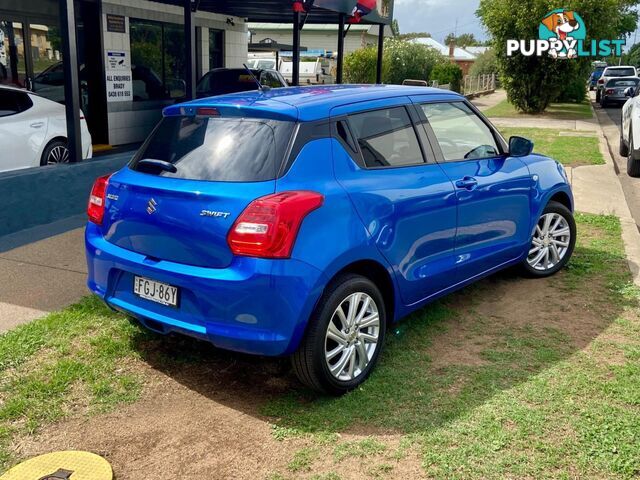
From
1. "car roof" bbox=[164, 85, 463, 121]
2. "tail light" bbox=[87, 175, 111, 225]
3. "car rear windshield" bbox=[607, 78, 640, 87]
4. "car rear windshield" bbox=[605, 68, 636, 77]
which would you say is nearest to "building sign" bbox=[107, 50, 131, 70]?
"car roof" bbox=[164, 85, 463, 121]

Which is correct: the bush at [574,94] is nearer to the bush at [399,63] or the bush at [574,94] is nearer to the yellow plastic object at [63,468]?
the bush at [399,63]

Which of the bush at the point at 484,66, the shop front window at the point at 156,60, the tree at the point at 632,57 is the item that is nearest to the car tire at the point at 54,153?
the shop front window at the point at 156,60

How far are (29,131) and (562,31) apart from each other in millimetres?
21474

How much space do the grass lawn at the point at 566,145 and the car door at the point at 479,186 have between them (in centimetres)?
785

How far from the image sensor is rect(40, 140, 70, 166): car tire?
8.70 m

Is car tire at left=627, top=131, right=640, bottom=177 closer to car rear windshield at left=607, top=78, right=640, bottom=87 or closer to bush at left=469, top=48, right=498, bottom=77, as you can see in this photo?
car rear windshield at left=607, top=78, right=640, bottom=87

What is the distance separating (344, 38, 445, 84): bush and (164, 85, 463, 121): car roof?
3167cm

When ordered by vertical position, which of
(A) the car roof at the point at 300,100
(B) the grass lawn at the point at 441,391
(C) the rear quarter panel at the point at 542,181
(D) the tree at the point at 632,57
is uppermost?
(D) the tree at the point at 632,57

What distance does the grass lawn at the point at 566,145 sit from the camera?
12891 mm

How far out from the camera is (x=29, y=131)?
8.41 metres

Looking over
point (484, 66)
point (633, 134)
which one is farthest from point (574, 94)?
point (633, 134)

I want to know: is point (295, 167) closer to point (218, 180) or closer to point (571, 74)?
point (218, 180)

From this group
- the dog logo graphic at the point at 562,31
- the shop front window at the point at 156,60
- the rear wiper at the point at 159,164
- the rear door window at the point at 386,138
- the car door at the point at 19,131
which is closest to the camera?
the rear wiper at the point at 159,164

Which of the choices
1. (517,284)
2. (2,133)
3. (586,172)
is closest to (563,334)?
(517,284)
